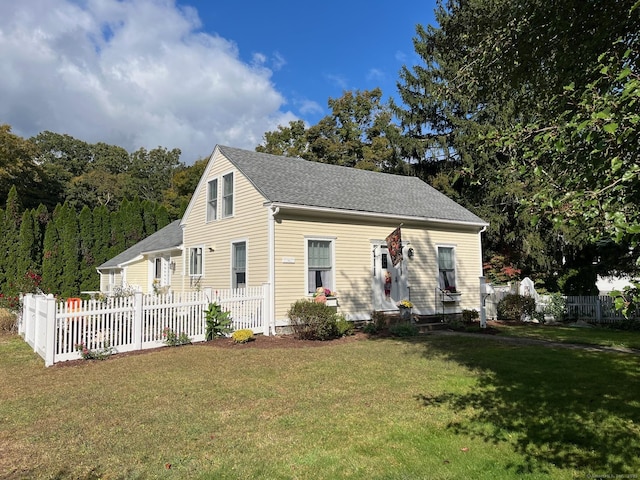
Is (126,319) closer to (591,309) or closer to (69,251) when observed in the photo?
(591,309)

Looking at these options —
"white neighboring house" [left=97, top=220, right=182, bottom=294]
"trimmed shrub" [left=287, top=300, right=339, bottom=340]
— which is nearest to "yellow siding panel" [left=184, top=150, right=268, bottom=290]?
"white neighboring house" [left=97, top=220, right=182, bottom=294]

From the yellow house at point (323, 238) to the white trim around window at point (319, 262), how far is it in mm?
31

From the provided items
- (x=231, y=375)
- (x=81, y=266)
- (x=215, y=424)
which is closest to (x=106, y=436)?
(x=215, y=424)

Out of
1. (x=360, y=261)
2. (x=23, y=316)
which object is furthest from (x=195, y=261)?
(x=360, y=261)

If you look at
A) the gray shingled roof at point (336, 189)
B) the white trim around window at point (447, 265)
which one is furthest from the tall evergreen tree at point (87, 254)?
the white trim around window at point (447, 265)

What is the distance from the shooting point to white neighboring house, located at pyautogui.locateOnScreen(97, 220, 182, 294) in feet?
61.4

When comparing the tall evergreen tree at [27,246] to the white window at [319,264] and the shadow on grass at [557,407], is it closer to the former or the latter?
the white window at [319,264]

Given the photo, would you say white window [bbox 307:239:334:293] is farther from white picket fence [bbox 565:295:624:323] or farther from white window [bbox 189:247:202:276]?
white picket fence [bbox 565:295:624:323]

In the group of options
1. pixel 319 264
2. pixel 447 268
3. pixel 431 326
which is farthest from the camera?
pixel 447 268

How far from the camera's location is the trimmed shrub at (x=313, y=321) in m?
11.1

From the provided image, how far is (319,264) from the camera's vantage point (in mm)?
Result: 13234

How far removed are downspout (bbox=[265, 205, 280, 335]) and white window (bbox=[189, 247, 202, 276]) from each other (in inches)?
197

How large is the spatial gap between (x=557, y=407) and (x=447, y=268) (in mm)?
10763

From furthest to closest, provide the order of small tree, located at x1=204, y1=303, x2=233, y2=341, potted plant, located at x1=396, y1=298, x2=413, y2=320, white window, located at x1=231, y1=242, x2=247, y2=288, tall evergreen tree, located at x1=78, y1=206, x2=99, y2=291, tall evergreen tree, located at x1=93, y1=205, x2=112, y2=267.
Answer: tall evergreen tree, located at x1=93, y1=205, x2=112, y2=267 < tall evergreen tree, located at x1=78, y1=206, x2=99, y2=291 < white window, located at x1=231, y1=242, x2=247, y2=288 < potted plant, located at x1=396, y1=298, x2=413, y2=320 < small tree, located at x1=204, y1=303, x2=233, y2=341
